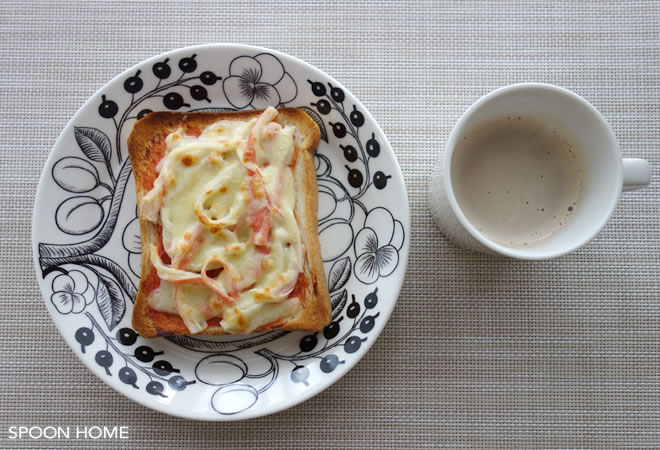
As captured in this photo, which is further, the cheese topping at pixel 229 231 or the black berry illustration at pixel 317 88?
the black berry illustration at pixel 317 88

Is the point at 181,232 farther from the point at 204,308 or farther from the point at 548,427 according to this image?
the point at 548,427

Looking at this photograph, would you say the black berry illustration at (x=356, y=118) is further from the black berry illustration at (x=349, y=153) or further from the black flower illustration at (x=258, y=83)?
the black flower illustration at (x=258, y=83)

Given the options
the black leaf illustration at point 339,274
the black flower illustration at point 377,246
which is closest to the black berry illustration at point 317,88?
the black flower illustration at point 377,246

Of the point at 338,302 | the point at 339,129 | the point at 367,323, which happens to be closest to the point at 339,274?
→ the point at 338,302

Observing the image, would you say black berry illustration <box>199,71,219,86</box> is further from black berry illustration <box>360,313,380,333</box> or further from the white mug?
black berry illustration <box>360,313,380,333</box>

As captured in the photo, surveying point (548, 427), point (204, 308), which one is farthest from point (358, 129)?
point (548, 427)

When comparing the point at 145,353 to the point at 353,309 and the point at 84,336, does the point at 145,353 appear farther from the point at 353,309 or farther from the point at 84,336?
the point at 353,309
